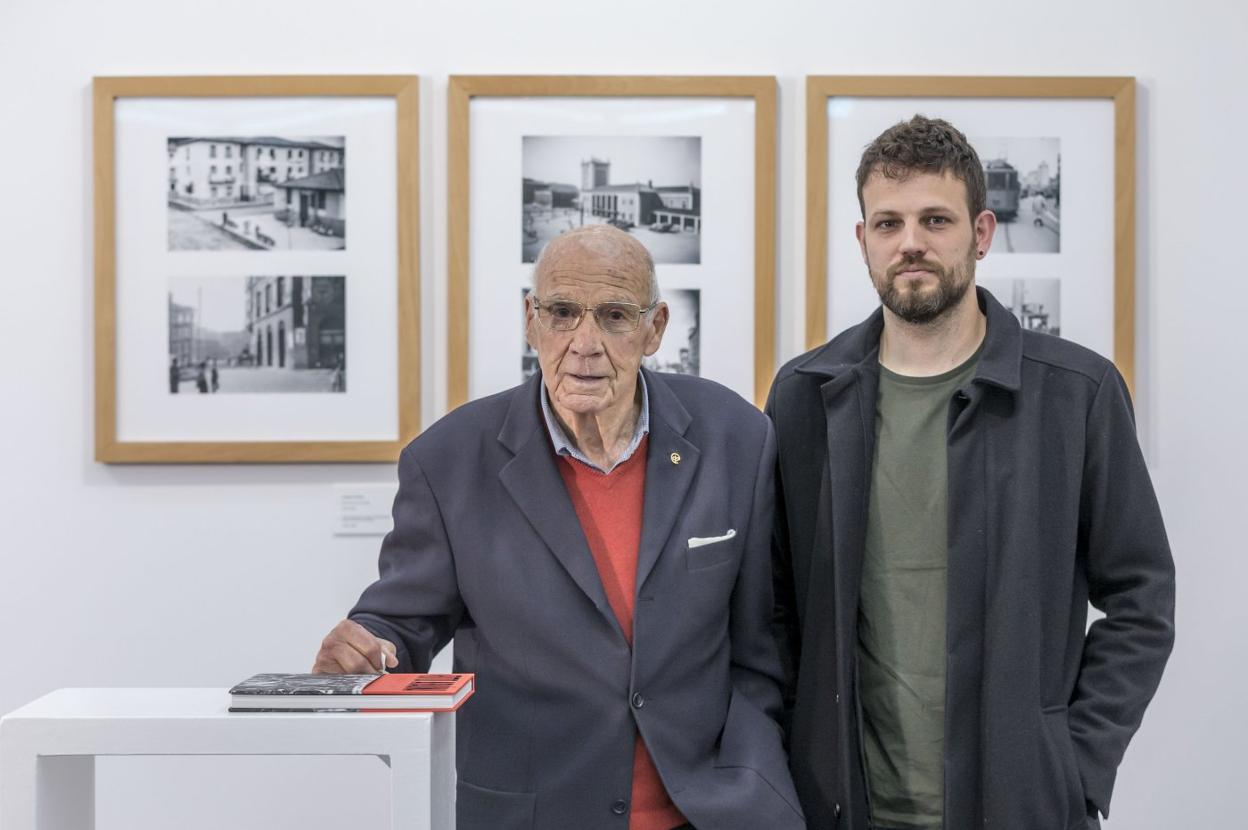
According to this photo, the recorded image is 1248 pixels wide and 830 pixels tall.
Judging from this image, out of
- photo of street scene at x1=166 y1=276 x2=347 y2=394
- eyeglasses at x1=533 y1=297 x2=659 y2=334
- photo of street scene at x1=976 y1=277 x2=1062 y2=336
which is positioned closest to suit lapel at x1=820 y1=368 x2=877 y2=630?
eyeglasses at x1=533 y1=297 x2=659 y2=334

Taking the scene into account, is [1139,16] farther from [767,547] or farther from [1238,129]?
[767,547]

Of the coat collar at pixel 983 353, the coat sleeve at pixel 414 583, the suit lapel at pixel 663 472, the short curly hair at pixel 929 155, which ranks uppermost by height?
the short curly hair at pixel 929 155

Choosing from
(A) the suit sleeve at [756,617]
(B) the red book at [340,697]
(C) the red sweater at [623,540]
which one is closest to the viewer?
(B) the red book at [340,697]

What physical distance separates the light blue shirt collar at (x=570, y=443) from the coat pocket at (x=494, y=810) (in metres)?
0.45

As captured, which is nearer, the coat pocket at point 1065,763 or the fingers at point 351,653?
the fingers at point 351,653

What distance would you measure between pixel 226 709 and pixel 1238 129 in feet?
7.52

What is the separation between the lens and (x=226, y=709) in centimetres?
119

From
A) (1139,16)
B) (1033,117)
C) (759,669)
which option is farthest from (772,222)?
(759,669)

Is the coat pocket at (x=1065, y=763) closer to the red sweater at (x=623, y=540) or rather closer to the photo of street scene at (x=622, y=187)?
the red sweater at (x=623, y=540)

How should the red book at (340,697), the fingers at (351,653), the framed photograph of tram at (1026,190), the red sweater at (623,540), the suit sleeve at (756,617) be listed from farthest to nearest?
the framed photograph of tram at (1026,190) < the suit sleeve at (756,617) < the red sweater at (623,540) < the fingers at (351,653) < the red book at (340,697)

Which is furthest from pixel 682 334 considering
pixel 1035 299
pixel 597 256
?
pixel 597 256

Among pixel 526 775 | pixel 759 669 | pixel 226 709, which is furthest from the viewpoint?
pixel 759 669

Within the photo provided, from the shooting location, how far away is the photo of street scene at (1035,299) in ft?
7.83

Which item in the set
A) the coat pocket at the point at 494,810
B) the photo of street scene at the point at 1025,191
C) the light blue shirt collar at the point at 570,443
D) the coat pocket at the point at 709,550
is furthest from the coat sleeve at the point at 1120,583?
the photo of street scene at the point at 1025,191
